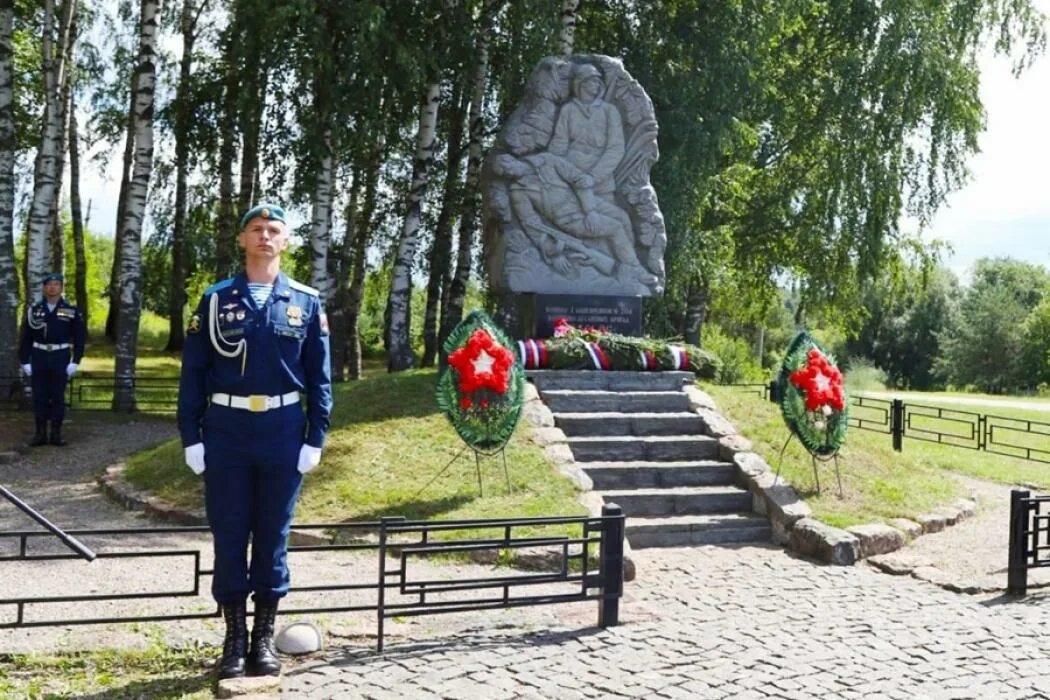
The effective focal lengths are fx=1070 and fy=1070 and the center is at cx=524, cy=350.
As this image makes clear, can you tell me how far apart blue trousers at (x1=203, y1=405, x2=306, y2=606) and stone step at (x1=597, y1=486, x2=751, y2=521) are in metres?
4.17

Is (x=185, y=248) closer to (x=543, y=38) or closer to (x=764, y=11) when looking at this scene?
(x=543, y=38)

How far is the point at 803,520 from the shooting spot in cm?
856

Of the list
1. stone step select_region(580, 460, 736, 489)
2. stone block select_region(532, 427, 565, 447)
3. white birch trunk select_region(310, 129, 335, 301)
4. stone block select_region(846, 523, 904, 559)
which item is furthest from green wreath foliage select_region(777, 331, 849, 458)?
white birch trunk select_region(310, 129, 335, 301)

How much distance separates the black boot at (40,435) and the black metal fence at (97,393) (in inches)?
52.2

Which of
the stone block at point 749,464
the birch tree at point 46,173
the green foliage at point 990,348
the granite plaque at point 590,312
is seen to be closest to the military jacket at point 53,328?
the birch tree at point 46,173

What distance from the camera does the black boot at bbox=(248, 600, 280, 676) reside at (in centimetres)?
495

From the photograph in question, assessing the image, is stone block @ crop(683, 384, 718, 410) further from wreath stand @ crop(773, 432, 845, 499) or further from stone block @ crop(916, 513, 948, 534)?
stone block @ crop(916, 513, 948, 534)

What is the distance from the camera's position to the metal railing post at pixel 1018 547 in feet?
23.4

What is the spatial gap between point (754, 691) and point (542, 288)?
26.0ft

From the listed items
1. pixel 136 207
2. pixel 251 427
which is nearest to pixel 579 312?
A: pixel 136 207

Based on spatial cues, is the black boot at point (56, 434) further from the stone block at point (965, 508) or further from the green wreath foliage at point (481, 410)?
the stone block at point (965, 508)

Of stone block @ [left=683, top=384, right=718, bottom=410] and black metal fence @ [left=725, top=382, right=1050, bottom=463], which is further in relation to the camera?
black metal fence @ [left=725, top=382, right=1050, bottom=463]

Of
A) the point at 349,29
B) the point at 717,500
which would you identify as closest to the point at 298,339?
the point at 717,500

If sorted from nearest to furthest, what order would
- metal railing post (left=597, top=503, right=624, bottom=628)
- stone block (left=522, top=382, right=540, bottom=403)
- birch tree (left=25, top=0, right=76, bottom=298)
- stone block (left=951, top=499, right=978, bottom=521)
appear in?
1. metal railing post (left=597, top=503, right=624, bottom=628)
2. stone block (left=951, top=499, right=978, bottom=521)
3. stone block (left=522, top=382, right=540, bottom=403)
4. birch tree (left=25, top=0, right=76, bottom=298)
